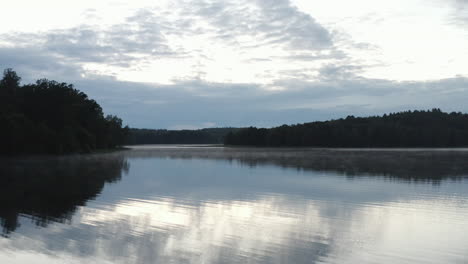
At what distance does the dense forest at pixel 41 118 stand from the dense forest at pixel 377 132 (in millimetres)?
76482

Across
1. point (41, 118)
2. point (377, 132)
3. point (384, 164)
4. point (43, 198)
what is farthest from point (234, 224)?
point (377, 132)

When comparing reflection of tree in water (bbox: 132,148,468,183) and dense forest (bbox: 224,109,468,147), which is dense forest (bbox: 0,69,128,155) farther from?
dense forest (bbox: 224,109,468,147)

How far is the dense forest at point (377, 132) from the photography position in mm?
133750

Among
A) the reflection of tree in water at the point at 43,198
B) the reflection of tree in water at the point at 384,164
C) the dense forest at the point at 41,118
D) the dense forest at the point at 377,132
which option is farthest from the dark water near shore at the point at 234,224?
the dense forest at the point at 377,132

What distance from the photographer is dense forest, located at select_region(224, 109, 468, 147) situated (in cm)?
13375

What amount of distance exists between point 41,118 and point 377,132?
95975 millimetres

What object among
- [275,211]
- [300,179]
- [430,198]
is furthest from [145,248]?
[300,179]

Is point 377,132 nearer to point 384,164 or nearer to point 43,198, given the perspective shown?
point 384,164

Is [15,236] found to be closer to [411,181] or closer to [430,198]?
[430,198]

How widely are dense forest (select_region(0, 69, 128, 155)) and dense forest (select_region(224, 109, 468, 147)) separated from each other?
7648 cm

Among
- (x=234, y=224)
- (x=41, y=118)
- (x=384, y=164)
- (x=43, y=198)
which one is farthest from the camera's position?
(x=41, y=118)

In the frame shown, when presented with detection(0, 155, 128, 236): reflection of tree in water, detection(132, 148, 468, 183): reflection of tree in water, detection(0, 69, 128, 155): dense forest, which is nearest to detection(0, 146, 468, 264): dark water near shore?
detection(0, 155, 128, 236): reflection of tree in water

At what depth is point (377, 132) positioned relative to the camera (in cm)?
13612

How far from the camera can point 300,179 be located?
30.7m
